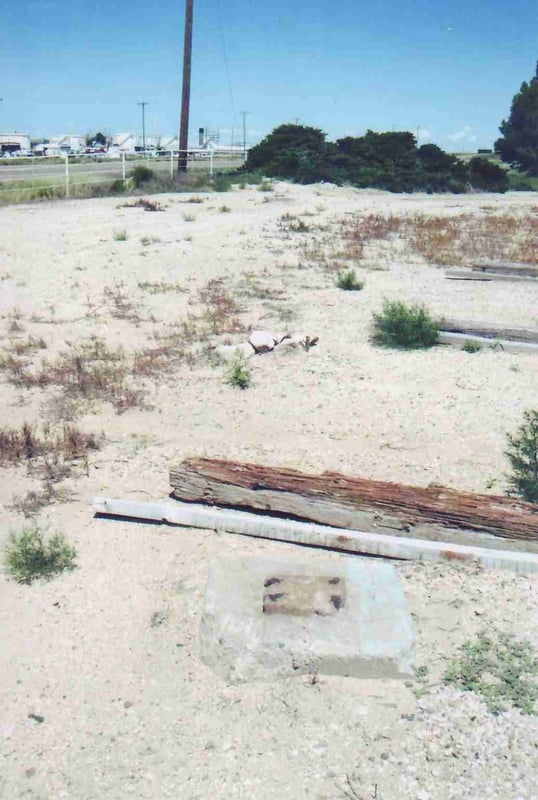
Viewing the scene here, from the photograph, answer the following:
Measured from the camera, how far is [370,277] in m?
13.6

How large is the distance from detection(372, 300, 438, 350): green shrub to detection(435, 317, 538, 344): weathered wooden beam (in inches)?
10.1

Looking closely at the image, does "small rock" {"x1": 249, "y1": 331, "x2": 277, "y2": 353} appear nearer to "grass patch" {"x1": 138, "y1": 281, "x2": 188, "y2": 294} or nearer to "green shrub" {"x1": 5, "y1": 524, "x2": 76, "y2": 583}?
"grass patch" {"x1": 138, "y1": 281, "x2": 188, "y2": 294}

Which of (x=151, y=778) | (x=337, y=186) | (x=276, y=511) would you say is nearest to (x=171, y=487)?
(x=276, y=511)

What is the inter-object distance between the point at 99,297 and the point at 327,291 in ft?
11.4

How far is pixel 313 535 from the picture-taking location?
493cm

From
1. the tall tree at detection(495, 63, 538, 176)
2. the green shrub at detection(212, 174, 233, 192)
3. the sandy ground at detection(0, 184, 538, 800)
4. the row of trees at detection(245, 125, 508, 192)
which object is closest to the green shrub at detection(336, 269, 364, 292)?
the sandy ground at detection(0, 184, 538, 800)

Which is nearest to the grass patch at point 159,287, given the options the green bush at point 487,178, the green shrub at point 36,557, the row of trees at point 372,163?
the green shrub at point 36,557

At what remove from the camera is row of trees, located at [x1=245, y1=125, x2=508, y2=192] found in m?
37.5

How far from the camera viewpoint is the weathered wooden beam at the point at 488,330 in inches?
374

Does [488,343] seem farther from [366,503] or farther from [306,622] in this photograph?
[306,622]

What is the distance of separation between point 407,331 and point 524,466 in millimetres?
3615

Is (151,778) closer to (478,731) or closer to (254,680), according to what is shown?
(254,680)

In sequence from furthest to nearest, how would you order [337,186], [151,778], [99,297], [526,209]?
[337,186]
[526,209]
[99,297]
[151,778]

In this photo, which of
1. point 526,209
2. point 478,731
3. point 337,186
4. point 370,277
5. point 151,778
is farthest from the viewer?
point 337,186
